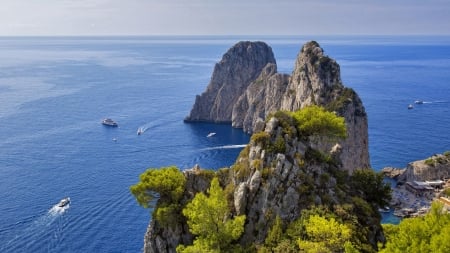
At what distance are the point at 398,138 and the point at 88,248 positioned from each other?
136 meters

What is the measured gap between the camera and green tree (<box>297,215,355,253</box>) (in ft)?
153

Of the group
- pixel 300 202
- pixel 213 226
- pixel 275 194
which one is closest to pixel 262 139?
pixel 275 194

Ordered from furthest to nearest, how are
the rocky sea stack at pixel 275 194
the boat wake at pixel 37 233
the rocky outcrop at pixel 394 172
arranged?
the rocky outcrop at pixel 394 172, the boat wake at pixel 37 233, the rocky sea stack at pixel 275 194

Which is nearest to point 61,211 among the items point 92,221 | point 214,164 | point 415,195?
point 92,221

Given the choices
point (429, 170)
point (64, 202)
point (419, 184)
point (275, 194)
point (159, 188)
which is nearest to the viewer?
point (275, 194)

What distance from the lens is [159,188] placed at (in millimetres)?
62125

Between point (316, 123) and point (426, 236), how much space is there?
1028 inches

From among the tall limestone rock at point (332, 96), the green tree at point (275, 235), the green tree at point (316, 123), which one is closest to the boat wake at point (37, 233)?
the green tree at point (275, 235)

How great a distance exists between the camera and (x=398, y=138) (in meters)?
174

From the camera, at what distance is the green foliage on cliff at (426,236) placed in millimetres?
37719

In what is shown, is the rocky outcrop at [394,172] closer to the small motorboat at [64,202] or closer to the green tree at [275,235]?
the green tree at [275,235]

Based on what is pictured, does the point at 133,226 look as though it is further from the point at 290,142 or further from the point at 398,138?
the point at 398,138

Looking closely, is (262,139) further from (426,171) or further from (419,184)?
(426,171)

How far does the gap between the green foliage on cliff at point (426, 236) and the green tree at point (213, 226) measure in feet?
63.4
